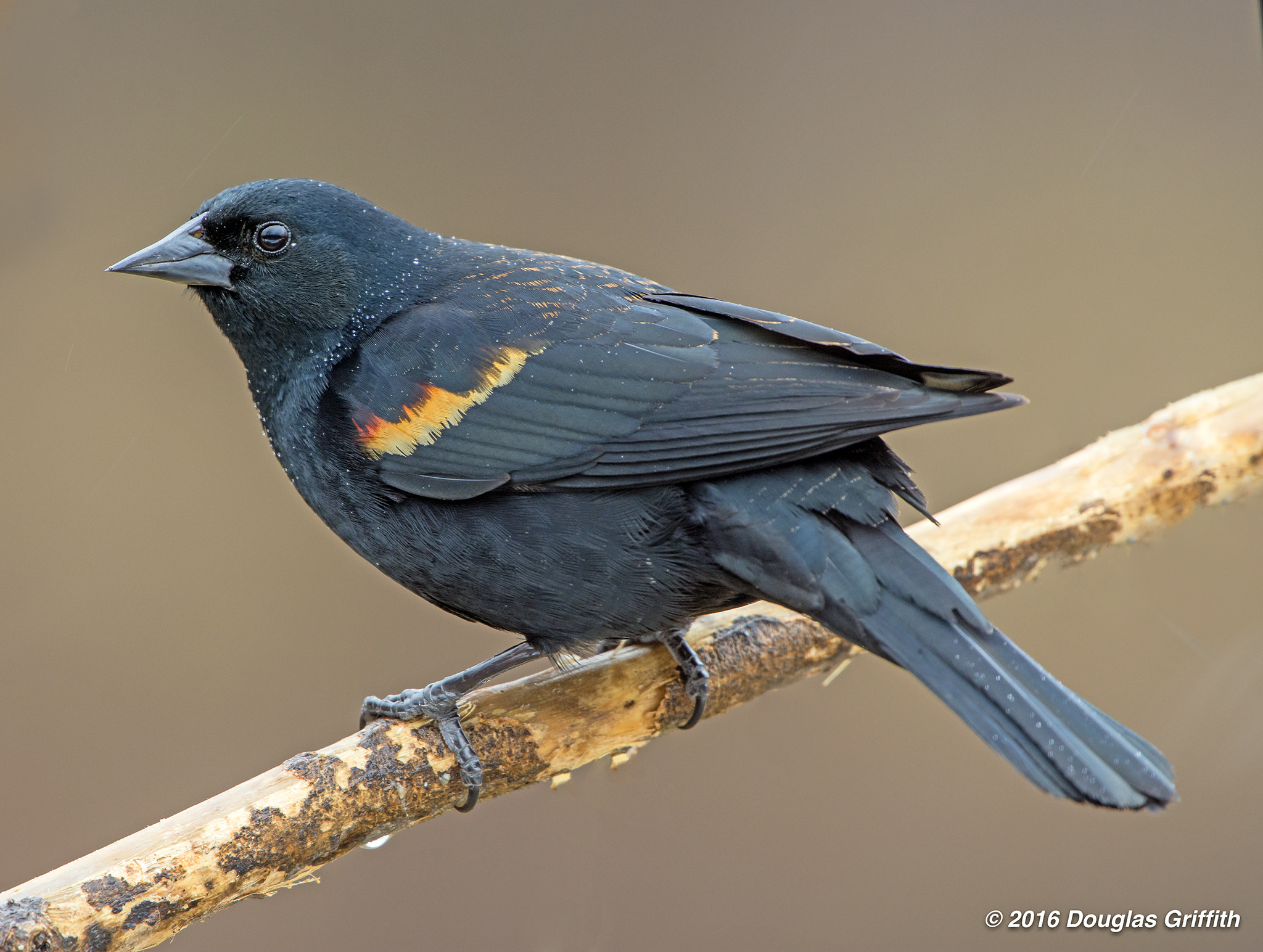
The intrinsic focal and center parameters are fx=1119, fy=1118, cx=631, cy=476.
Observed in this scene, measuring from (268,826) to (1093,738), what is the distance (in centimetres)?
177

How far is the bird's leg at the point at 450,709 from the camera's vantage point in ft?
9.22

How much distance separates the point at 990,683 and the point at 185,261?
2.23 meters

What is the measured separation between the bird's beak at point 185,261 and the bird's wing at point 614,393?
448 millimetres

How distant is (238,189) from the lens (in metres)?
2.96

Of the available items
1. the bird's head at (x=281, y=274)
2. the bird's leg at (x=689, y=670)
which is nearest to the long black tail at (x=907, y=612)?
the bird's leg at (x=689, y=670)

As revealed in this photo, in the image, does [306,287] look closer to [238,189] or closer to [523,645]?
[238,189]

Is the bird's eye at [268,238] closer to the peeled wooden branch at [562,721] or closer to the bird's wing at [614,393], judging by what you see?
the bird's wing at [614,393]

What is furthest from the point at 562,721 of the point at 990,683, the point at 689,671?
the point at 990,683

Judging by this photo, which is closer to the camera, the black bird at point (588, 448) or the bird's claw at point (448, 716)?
the black bird at point (588, 448)

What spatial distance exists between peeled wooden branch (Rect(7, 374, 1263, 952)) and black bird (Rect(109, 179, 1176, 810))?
0.16 meters

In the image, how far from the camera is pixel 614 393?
2.67 meters

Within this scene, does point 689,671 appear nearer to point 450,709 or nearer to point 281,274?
point 450,709

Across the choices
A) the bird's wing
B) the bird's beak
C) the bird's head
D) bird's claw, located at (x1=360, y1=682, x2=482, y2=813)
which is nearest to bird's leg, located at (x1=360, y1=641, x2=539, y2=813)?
bird's claw, located at (x1=360, y1=682, x2=482, y2=813)

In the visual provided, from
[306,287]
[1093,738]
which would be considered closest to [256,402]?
[306,287]
